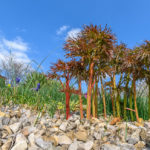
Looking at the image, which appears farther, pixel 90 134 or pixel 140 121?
pixel 140 121

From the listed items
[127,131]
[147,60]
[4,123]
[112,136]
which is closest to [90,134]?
[112,136]

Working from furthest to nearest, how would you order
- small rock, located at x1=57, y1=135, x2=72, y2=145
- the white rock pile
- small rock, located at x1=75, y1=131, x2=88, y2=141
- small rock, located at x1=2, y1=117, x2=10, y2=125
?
small rock, located at x1=2, y1=117, x2=10, y2=125 → small rock, located at x1=75, y1=131, x2=88, y2=141 → small rock, located at x1=57, y1=135, x2=72, y2=145 → the white rock pile

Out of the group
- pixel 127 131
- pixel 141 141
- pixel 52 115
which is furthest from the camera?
pixel 52 115

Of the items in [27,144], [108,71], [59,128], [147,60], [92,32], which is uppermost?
[92,32]

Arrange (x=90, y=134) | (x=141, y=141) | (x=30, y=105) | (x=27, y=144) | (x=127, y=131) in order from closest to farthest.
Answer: (x=27, y=144), (x=141, y=141), (x=90, y=134), (x=127, y=131), (x=30, y=105)

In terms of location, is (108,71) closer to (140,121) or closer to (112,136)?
(112,136)

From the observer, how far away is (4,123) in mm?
3109

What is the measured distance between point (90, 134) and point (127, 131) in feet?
2.39

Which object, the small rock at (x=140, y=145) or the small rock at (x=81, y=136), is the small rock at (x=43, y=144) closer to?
the small rock at (x=81, y=136)

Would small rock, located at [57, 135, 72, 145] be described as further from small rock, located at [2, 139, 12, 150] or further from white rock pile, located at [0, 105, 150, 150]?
small rock, located at [2, 139, 12, 150]

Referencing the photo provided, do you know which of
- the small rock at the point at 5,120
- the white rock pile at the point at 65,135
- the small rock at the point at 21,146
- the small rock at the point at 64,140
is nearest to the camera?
the small rock at the point at 21,146

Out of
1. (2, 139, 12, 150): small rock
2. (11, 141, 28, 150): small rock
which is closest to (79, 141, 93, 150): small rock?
(11, 141, 28, 150): small rock

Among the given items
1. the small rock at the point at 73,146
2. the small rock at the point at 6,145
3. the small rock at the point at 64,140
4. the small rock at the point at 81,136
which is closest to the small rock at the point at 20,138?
the small rock at the point at 6,145

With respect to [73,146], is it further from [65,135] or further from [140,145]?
[140,145]
